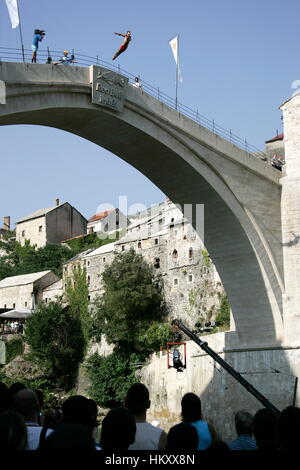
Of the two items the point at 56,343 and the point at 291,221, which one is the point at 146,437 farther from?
the point at 56,343

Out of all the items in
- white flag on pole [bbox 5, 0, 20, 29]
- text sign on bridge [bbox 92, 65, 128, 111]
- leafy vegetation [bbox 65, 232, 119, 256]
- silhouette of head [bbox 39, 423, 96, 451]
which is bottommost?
silhouette of head [bbox 39, 423, 96, 451]

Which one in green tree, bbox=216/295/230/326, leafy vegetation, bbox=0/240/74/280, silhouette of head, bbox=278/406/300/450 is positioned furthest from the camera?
leafy vegetation, bbox=0/240/74/280

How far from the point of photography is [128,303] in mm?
39281

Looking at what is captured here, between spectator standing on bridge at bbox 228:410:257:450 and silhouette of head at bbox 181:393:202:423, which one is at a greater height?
silhouette of head at bbox 181:393:202:423

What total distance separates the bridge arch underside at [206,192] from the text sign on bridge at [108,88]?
0.61 feet

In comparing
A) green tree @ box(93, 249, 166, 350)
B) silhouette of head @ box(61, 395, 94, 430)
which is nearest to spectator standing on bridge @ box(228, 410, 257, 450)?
silhouette of head @ box(61, 395, 94, 430)

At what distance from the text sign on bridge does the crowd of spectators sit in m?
11.9

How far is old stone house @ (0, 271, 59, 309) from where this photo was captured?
2095 inches

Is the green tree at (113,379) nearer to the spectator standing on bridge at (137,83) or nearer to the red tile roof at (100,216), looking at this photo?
the spectator standing on bridge at (137,83)

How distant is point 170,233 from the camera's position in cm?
4278

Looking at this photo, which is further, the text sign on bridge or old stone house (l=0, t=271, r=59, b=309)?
old stone house (l=0, t=271, r=59, b=309)

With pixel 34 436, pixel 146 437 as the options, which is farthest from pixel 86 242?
pixel 34 436

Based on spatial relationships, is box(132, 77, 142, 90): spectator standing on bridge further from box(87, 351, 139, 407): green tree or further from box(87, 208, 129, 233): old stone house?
box(87, 208, 129, 233): old stone house
